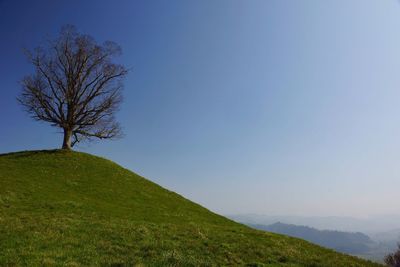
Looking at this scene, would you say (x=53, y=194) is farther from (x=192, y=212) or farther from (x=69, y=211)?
(x=192, y=212)

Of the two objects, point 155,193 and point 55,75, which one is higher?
point 55,75

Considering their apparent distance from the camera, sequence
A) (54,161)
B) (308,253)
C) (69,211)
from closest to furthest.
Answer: (308,253) → (69,211) → (54,161)

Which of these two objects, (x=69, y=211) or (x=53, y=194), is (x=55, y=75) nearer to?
(x=53, y=194)

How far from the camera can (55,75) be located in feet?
184

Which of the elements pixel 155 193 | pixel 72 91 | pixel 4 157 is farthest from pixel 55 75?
pixel 155 193

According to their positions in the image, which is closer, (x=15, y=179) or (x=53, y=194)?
(x=53, y=194)

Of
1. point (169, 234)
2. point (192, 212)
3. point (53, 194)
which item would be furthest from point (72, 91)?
point (169, 234)

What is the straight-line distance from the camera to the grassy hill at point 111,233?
15961 mm

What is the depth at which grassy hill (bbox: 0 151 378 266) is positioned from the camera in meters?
16.0

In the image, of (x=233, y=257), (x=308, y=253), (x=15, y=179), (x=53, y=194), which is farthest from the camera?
(x=15, y=179)

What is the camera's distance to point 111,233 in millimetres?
20531

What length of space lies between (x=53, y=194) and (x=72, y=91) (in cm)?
2625

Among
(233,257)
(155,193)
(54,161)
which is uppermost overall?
(54,161)

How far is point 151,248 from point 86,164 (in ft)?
116
